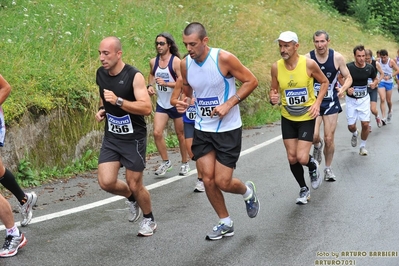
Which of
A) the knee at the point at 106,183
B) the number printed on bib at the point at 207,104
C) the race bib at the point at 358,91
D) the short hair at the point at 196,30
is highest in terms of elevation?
the short hair at the point at 196,30

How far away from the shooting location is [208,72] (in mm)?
6652

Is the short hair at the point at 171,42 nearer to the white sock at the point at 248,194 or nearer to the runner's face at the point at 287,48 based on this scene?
the runner's face at the point at 287,48

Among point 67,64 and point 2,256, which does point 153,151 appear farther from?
point 2,256

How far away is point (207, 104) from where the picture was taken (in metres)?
6.78

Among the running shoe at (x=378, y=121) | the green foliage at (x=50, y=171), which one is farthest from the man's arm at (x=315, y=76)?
the running shoe at (x=378, y=121)

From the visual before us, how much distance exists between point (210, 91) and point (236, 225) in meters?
1.49

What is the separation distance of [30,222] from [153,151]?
185 inches

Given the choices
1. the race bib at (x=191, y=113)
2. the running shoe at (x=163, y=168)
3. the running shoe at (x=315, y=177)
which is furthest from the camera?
the running shoe at (x=163, y=168)

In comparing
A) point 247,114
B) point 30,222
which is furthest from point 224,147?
point 247,114

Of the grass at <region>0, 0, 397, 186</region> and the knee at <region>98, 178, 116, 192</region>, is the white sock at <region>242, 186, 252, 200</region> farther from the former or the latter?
the grass at <region>0, 0, 397, 186</region>

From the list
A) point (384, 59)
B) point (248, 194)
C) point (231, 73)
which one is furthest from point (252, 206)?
point (384, 59)

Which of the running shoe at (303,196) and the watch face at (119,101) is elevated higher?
the watch face at (119,101)

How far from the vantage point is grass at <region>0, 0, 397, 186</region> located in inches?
414

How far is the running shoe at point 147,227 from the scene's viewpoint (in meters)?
6.88
